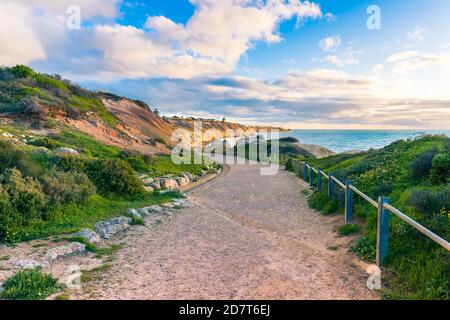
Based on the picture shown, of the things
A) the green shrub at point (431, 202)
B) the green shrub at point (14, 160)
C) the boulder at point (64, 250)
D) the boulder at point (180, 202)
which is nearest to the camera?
the boulder at point (64, 250)

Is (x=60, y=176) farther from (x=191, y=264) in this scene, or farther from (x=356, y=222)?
(x=356, y=222)

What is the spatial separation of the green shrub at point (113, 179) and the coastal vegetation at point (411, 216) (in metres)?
7.10

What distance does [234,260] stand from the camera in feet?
22.1

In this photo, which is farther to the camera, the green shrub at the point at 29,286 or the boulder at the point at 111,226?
the boulder at the point at 111,226

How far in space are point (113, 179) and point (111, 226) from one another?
→ 11.8ft

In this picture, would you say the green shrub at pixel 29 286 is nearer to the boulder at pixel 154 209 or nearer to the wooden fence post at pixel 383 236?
the boulder at pixel 154 209

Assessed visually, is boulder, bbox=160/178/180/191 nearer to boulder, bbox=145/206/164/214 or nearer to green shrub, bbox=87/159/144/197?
green shrub, bbox=87/159/144/197

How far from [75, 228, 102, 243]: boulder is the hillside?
14111mm

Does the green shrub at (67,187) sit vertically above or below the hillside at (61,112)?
below

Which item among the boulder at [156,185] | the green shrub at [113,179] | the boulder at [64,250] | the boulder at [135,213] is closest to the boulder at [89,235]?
the boulder at [64,250]

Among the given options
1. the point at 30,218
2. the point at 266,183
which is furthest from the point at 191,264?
the point at 266,183

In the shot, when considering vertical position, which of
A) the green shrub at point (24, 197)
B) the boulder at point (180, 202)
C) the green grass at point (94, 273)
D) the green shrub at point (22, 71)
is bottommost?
the green grass at point (94, 273)

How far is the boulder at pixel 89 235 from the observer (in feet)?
25.0
